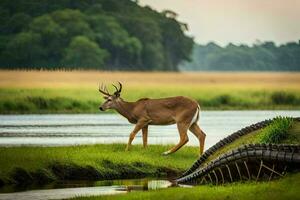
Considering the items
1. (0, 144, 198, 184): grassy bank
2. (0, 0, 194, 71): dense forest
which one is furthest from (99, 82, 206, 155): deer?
(0, 0, 194, 71): dense forest

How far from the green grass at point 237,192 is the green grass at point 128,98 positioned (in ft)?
147

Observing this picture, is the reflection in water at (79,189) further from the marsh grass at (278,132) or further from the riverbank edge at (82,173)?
the marsh grass at (278,132)

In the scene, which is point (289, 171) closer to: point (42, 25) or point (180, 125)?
point (180, 125)

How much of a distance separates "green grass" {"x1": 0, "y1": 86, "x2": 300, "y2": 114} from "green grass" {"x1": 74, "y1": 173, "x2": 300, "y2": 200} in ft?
147

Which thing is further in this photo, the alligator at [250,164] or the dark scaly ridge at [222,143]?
the dark scaly ridge at [222,143]

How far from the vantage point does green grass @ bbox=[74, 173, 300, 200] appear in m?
18.6

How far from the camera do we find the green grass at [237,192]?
1856cm

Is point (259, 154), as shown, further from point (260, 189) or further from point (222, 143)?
point (222, 143)

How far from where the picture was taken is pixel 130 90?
8356 cm

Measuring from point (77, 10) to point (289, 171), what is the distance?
84.8m

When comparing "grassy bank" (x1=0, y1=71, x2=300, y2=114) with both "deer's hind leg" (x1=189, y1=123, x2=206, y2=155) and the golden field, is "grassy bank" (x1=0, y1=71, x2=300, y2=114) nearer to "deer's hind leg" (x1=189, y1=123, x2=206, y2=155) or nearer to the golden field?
the golden field

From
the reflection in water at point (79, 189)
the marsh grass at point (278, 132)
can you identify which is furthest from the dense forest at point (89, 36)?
the marsh grass at point (278, 132)

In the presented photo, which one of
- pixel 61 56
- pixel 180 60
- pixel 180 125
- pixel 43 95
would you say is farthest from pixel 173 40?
pixel 180 125

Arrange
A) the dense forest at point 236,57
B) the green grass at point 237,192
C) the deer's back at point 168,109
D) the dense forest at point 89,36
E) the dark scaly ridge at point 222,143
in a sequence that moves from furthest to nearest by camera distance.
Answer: the dense forest at point 236,57, the dense forest at point 89,36, the deer's back at point 168,109, the dark scaly ridge at point 222,143, the green grass at point 237,192
